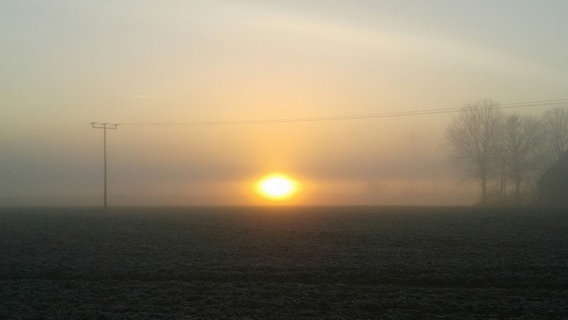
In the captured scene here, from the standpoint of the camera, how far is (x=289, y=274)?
77.0 feet

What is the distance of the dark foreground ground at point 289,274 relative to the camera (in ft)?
57.9

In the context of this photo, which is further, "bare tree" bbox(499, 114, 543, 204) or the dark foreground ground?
"bare tree" bbox(499, 114, 543, 204)

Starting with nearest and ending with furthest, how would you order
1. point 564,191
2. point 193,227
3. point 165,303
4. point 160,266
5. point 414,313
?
point 414,313
point 165,303
point 160,266
point 193,227
point 564,191

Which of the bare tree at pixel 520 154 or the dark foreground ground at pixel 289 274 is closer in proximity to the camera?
the dark foreground ground at pixel 289 274

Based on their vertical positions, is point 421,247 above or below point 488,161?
below

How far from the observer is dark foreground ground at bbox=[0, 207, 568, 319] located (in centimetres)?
1766

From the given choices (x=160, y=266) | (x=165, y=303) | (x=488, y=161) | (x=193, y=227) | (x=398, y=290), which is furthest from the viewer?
(x=488, y=161)

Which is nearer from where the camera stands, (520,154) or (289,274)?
(289,274)

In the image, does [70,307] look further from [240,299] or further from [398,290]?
[398,290]

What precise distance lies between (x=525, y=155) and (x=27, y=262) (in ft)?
258

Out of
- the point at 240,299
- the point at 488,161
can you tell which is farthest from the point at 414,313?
the point at 488,161

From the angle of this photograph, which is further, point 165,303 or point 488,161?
point 488,161

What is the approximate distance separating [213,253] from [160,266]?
4323 mm

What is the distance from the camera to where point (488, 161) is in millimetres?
88438
